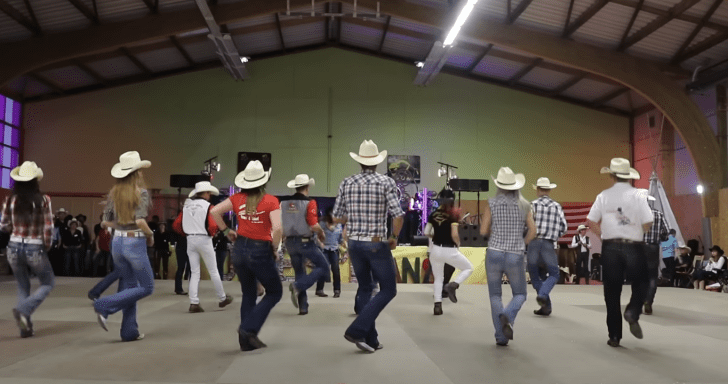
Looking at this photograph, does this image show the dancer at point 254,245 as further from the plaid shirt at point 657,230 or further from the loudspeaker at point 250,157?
the loudspeaker at point 250,157

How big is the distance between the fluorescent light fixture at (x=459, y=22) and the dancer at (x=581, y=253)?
20.3 feet

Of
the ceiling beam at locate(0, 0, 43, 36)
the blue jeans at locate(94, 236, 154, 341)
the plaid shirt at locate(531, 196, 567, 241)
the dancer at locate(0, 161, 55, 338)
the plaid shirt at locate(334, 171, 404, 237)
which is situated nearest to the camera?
the plaid shirt at locate(334, 171, 404, 237)

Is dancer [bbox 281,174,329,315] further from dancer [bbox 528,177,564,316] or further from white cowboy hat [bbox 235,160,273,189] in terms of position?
dancer [bbox 528,177,564,316]

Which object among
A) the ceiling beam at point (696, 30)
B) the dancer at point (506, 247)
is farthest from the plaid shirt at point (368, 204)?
the ceiling beam at point (696, 30)

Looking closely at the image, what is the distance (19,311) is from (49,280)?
40 cm

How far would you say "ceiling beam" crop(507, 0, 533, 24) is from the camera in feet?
49.9

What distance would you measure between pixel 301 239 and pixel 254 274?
273 cm

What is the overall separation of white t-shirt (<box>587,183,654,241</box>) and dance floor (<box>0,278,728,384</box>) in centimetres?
105

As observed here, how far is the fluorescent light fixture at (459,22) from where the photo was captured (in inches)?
523

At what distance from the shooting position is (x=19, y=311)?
5.61 m

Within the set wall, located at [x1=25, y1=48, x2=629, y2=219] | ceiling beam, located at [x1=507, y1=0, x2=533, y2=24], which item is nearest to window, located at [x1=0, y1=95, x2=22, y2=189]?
wall, located at [x1=25, y1=48, x2=629, y2=219]

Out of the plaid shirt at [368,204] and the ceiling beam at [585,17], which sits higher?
the ceiling beam at [585,17]

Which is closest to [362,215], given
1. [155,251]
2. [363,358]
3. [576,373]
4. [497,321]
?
[363,358]

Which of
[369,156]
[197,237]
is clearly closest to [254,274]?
[369,156]
